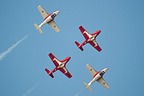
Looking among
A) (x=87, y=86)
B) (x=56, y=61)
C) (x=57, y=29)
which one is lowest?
(x=87, y=86)

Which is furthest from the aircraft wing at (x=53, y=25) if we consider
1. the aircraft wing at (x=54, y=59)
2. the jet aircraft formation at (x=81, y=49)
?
the aircraft wing at (x=54, y=59)

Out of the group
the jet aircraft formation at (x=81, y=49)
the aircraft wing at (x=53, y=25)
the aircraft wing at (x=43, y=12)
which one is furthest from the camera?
the aircraft wing at (x=53, y=25)

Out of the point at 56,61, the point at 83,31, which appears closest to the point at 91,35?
the point at 83,31

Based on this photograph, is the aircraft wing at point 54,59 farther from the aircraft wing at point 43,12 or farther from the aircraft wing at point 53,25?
the aircraft wing at point 43,12

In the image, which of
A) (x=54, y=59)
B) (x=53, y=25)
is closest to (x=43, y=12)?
(x=53, y=25)

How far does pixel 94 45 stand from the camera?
141875mm

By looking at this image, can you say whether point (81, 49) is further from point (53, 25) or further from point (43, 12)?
point (43, 12)

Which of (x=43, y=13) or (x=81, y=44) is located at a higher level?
(x=43, y=13)

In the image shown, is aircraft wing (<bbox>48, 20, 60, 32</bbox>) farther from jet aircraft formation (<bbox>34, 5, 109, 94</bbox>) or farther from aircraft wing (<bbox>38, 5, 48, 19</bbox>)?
aircraft wing (<bbox>38, 5, 48, 19</bbox>)

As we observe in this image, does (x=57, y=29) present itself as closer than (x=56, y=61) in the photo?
No

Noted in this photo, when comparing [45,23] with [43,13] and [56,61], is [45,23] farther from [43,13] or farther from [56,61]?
[56,61]

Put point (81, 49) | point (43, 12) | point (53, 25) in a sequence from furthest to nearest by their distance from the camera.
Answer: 1. point (53, 25)
2. point (43, 12)
3. point (81, 49)

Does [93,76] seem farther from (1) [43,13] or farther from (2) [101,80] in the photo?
(1) [43,13]

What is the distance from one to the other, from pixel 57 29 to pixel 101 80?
1751cm
